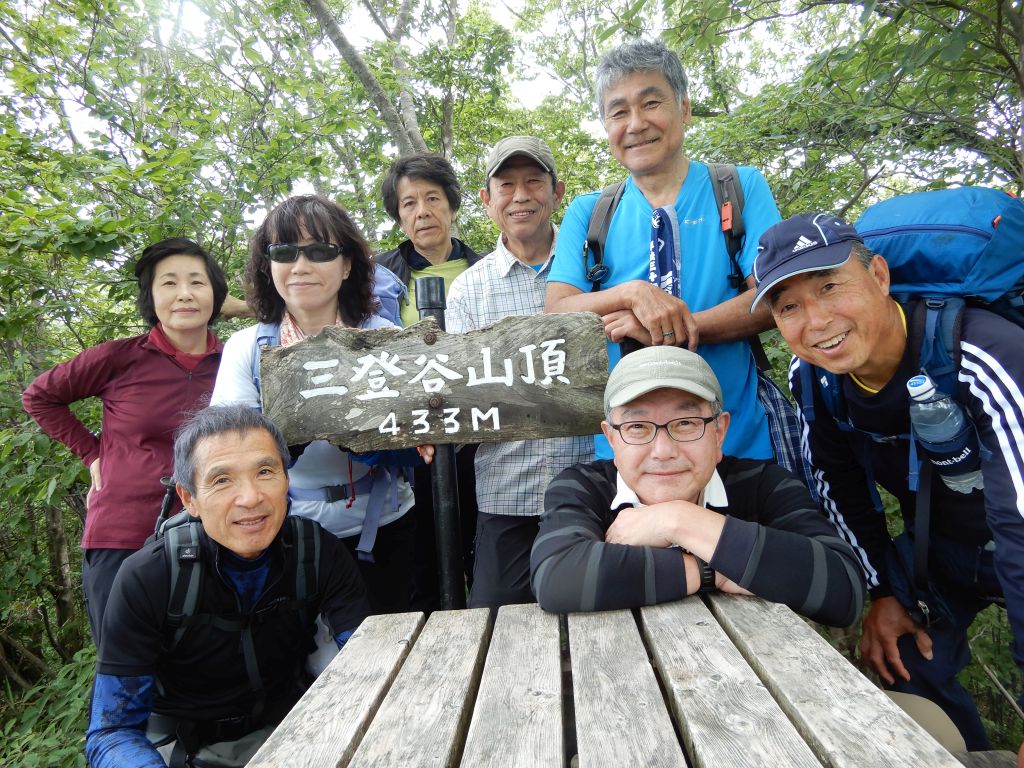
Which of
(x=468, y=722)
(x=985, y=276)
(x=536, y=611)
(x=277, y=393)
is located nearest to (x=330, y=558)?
(x=277, y=393)

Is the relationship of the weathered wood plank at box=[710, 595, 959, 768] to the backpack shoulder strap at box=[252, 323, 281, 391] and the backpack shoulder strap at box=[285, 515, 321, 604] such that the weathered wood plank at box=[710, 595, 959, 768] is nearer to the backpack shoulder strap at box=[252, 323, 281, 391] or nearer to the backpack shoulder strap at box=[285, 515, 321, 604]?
the backpack shoulder strap at box=[285, 515, 321, 604]

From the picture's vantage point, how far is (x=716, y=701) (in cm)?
132

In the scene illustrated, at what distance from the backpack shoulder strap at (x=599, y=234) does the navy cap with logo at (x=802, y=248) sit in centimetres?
71

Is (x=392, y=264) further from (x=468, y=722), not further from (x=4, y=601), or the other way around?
(x=4, y=601)

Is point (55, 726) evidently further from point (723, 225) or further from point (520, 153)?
point (723, 225)

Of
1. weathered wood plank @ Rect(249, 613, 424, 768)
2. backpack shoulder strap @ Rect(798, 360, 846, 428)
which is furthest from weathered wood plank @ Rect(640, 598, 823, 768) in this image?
backpack shoulder strap @ Rect(798, 360, 846, 428)

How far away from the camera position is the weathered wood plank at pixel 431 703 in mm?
1273

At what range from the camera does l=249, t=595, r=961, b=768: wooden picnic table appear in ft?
3.86

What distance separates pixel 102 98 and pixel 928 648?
5.97 m

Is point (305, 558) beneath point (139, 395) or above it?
beneath

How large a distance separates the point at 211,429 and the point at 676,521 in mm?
1656

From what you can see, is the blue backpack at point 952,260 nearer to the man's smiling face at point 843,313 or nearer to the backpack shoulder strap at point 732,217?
the man's smiling face at point 843,313

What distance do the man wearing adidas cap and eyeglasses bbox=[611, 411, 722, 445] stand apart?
0.41m

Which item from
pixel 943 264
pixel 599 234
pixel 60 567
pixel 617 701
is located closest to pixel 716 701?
pixel 617 701
